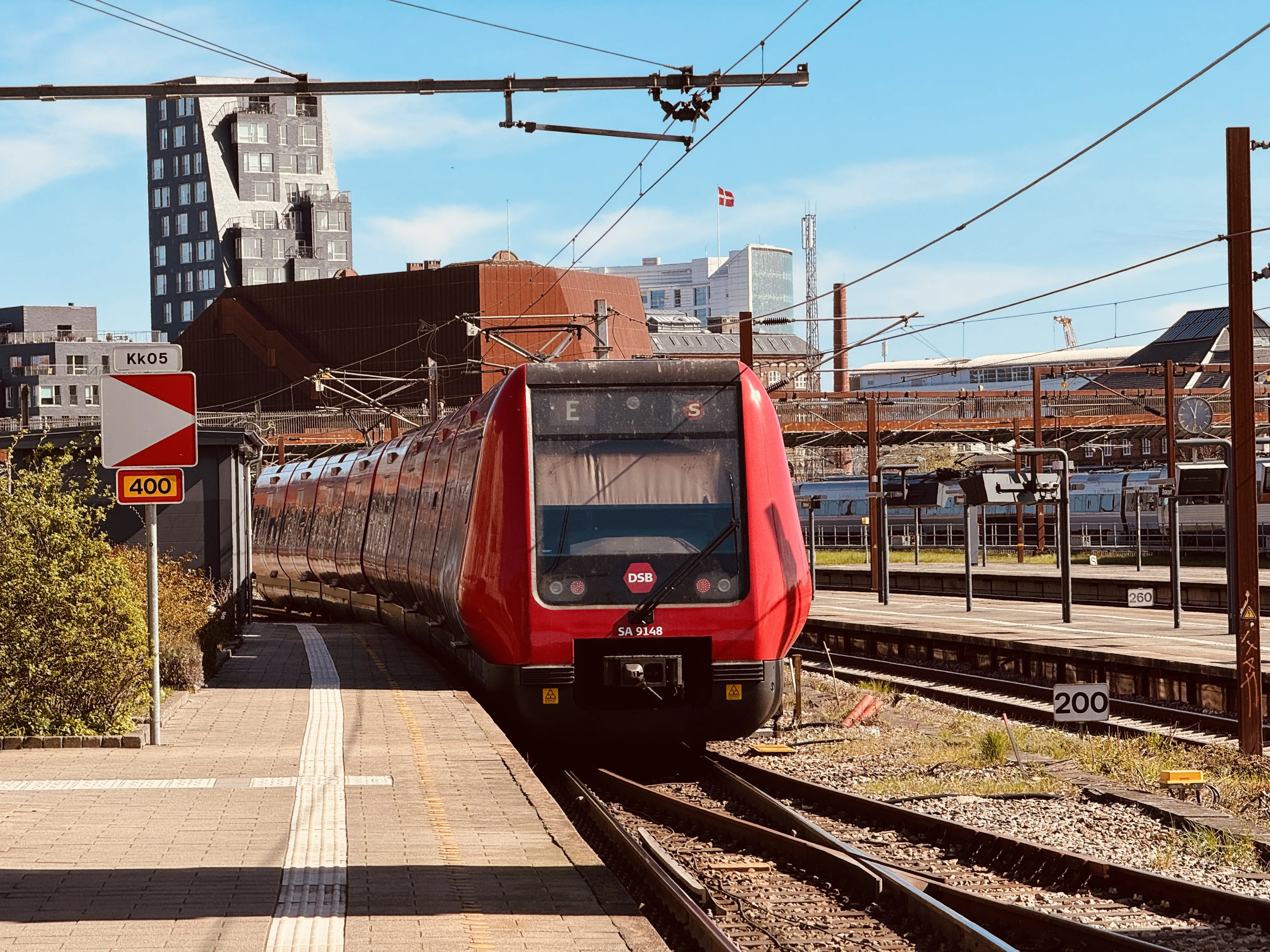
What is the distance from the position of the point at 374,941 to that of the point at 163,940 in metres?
0.83

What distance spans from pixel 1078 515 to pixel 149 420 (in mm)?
55167

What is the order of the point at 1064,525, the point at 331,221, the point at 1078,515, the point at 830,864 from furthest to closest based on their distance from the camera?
1. the point at 331,221
2. the point at 1078,515
3. the point at 1064,525
4. the point at 830,864

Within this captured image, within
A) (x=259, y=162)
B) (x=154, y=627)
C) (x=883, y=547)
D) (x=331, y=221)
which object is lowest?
(x=883, y=547)

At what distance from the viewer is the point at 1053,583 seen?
1448 inches

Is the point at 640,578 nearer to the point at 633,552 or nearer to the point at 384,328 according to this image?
the point at 633,552

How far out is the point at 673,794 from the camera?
12.3 m

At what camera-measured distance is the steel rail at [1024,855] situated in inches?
315

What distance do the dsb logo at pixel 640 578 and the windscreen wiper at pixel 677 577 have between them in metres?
0.07

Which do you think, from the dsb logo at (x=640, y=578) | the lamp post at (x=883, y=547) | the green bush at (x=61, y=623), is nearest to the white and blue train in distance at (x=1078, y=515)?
the lamp post at (x=883, y=547)

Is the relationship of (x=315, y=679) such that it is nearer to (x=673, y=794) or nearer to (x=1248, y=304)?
(x=673, y=794)

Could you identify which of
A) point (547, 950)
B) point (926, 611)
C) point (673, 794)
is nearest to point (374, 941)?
point (547, 950)

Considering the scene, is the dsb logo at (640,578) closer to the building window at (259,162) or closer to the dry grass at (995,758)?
the dry grass at (995,758)

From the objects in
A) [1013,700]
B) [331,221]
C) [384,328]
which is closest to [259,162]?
[331,221]

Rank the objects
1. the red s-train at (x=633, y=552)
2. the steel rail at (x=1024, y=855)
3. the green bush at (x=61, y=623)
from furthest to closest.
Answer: the red s-train at (x=633, y=552) → the green bush at (x=61, y=623) → the steel rail at (x=1024, y=855)
